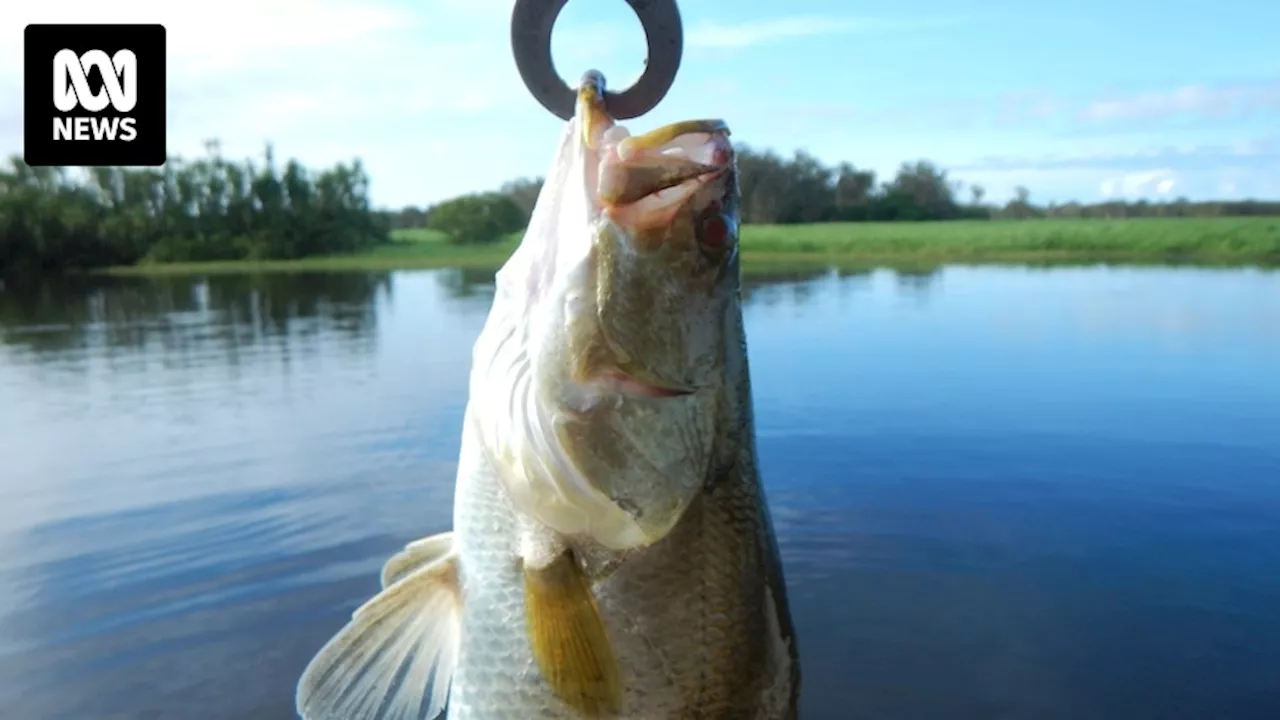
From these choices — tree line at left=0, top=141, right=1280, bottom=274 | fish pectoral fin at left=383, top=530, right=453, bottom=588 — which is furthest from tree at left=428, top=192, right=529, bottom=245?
fish pectoral fin at left=383, top=530, right=453, bottom=588

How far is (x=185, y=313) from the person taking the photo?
35.4 meters

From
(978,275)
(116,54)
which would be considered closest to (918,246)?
(978,275)

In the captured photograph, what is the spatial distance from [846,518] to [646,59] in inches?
320

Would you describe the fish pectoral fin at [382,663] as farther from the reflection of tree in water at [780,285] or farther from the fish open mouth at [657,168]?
the reflection of tree in water at [780,285]

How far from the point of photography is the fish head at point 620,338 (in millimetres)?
1896

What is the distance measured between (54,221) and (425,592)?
8125 cm

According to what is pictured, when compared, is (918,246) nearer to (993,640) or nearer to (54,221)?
(993,640)

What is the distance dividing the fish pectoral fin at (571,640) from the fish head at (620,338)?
9 cm

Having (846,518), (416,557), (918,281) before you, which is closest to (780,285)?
(918,281)

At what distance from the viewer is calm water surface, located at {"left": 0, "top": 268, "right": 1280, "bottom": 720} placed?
6930mm

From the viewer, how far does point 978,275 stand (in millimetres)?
42688

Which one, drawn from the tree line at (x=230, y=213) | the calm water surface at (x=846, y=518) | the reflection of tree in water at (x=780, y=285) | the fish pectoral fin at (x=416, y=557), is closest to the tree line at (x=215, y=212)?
the tree line at (x=230, y=213)

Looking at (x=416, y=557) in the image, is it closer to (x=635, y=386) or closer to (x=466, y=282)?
(x=635, y=386)

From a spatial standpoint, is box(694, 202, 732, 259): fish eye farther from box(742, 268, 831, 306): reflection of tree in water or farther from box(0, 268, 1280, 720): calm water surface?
box(742, 268, 831, 306): reflection of tree in water
